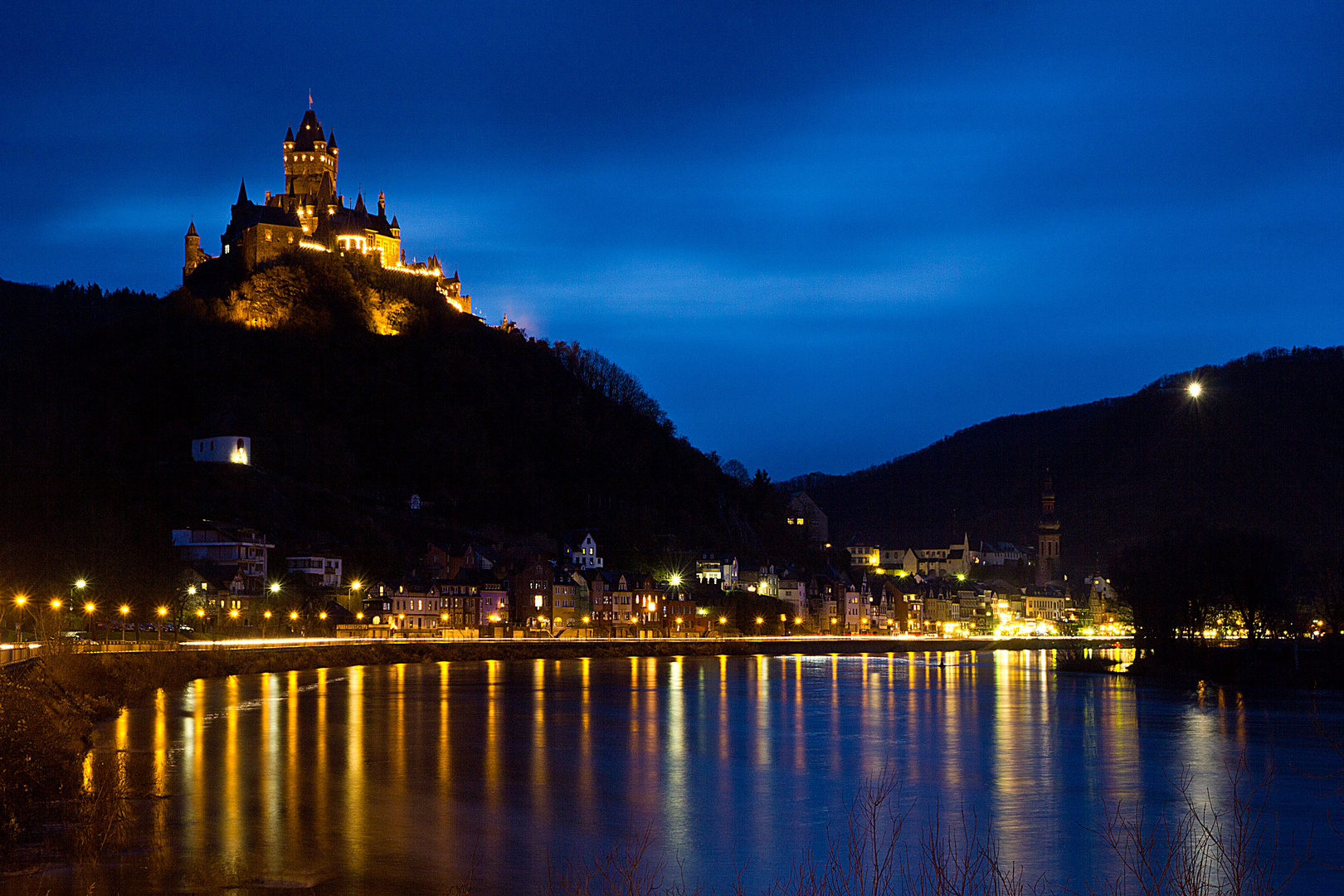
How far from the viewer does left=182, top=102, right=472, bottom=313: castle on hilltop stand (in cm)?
13738

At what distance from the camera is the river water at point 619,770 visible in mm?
21297

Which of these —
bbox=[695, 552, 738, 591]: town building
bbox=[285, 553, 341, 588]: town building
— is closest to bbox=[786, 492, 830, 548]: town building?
bbox=[695, 552, 738, 591]: town building

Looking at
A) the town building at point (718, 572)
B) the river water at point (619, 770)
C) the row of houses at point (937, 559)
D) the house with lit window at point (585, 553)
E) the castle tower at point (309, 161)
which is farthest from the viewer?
the row of houses at point (937, 559)

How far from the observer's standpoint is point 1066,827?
24984 millimetres

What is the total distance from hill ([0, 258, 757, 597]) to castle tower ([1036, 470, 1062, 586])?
60.1 meters

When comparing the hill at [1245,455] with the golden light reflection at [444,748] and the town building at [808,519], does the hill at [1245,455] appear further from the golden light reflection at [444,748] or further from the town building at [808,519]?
the golden light reflection at [444,748]

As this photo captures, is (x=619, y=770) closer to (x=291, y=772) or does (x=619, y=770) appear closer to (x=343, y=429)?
(x=291, y=772)

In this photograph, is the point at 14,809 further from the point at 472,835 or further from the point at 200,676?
the point at 200,676

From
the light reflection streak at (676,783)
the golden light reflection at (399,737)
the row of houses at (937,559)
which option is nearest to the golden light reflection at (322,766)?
the golden light reflection at (399,737)

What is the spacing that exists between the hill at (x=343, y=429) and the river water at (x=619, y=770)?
168 ft

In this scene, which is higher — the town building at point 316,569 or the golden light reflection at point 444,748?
the town building at point 316,569

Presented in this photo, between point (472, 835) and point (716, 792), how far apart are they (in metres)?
7.80

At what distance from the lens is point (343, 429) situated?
127938 mm

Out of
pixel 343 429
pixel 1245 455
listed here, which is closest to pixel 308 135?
pixel 343 429
